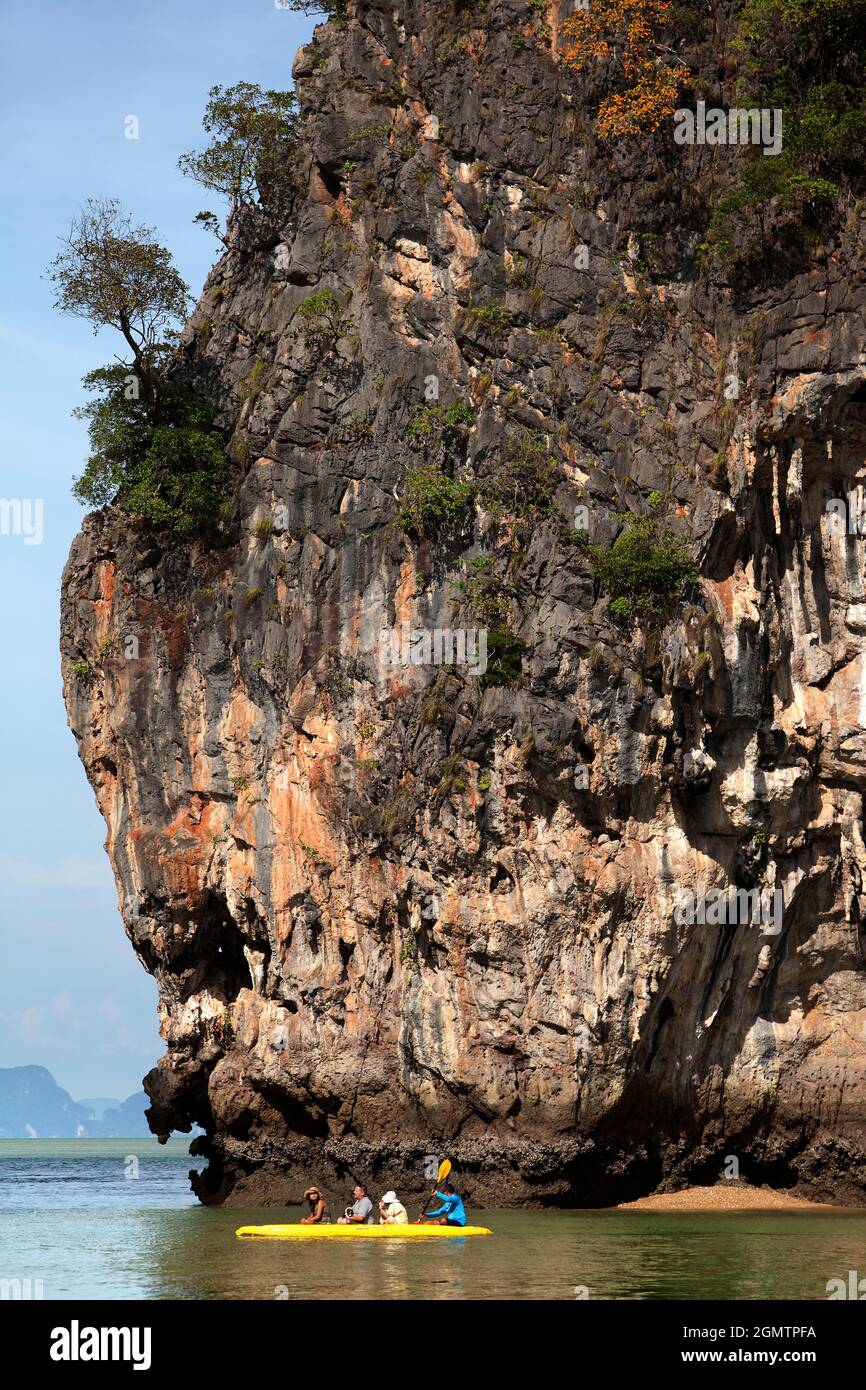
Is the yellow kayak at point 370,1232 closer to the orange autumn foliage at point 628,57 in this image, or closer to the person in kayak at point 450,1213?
the person in kayak at point 450,1213

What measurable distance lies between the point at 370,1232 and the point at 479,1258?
345 centimetres

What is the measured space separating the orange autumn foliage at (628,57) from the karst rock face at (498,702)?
2.17ft

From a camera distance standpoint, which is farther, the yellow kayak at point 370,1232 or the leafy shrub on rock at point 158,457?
the leafy shrub on rock at point 158,457

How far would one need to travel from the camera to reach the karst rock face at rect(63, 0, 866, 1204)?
2898 centimetres

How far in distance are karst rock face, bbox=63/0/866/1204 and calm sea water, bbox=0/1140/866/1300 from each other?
269cm

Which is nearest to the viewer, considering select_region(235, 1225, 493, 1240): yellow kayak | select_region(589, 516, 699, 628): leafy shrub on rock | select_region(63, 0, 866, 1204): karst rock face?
select_region(235, 1225, 493, 1240): yellow kayak

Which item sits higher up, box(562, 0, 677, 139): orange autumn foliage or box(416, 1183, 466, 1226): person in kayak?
box(562, 0, 677, 139): orange autumn foliage

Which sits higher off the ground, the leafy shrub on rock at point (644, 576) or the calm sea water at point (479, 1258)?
the leafy shrub on rock at point (644, 576)

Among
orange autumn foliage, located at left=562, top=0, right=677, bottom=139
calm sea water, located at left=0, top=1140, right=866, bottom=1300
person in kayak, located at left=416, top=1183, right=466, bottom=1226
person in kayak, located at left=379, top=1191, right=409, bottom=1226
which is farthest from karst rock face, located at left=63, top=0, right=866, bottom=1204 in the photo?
person in kayak, located at left=379, top=1191, right=409, bottom=1226

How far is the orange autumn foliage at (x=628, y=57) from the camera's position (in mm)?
32094

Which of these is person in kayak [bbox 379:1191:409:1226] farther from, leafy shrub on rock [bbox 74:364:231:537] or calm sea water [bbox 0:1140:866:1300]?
leafy shrub on rock [bbox 74:364:231:537]

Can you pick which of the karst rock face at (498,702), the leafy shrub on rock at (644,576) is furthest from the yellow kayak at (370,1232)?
the leafy shrub on rock at (644,576)

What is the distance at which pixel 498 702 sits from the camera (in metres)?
29.5
